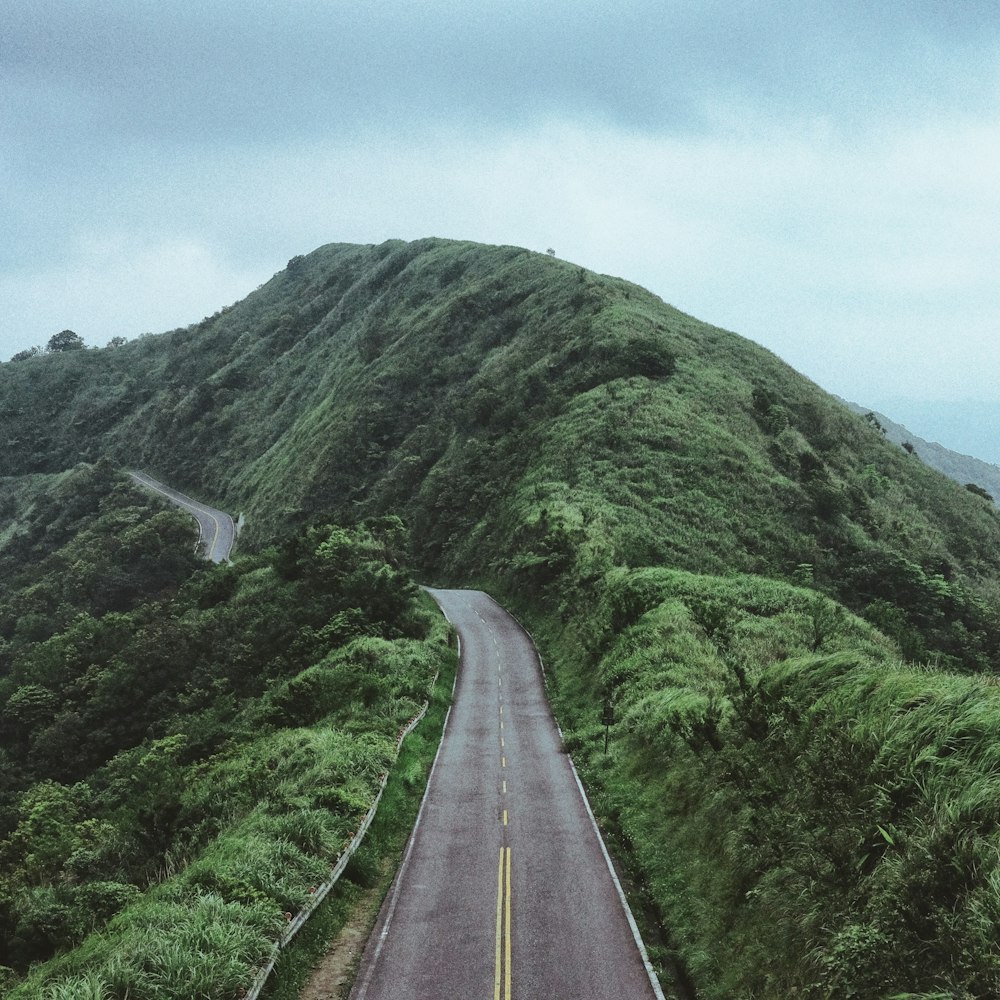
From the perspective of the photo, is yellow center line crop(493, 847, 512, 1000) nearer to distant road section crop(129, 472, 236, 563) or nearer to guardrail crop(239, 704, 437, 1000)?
guardrail crop(239, 704, 437, 1000)

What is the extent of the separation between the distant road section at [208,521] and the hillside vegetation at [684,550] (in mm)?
3774

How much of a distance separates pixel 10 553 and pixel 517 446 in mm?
76358

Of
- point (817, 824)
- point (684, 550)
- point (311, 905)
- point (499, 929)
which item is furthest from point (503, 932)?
point (684, 550)

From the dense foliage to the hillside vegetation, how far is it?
3.09m

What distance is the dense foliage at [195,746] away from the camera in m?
12.9

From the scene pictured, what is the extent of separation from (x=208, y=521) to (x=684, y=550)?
69.3 m

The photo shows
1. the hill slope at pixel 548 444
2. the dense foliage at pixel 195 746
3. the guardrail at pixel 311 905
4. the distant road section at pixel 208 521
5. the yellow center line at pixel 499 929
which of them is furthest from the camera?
the distant road section at pixel 208 521

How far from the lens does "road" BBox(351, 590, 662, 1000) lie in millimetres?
12625

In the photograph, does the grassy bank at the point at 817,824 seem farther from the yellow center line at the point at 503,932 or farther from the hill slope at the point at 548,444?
the hill slope at the point at 548,444

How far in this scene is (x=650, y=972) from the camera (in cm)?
1277

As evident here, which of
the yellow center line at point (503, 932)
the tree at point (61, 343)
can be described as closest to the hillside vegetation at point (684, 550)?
the yellow center line at point (503, 932)

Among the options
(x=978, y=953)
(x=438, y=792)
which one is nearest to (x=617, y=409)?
(x=438, y=792)

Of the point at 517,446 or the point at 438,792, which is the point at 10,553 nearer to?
the point at 517,446

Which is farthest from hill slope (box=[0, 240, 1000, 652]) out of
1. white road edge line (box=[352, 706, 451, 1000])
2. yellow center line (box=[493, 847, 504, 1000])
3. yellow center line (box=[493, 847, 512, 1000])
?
yellow center line (box=[493, 847, 504, 1000])
